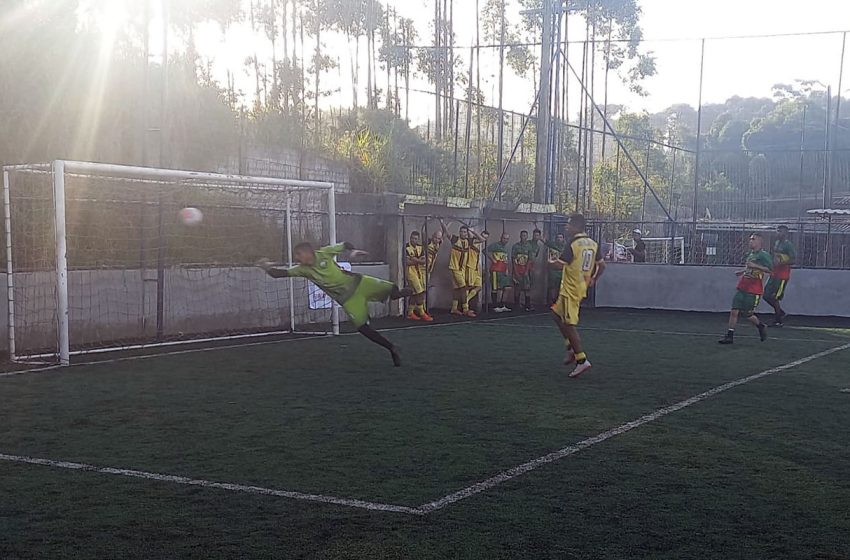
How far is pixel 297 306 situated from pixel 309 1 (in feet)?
37.5

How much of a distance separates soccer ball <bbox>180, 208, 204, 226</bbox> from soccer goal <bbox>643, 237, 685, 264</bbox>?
1199cm

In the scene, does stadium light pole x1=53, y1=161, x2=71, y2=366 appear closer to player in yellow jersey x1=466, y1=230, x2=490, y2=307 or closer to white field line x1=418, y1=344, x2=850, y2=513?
white field line x1=418, y1=344, x2=850, y2=513

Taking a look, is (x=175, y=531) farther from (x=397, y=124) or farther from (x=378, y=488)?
(x=397, y=124)

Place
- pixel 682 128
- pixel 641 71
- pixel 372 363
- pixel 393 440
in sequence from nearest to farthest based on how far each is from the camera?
1. pixel 393 440
2. pixel 372 363
3. pixel 682 128
4. pixel 641 71

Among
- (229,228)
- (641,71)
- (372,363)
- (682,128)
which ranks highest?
(641,71)

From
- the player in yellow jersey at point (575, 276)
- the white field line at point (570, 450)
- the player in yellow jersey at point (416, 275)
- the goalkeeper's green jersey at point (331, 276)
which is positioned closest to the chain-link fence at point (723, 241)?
the player in yellow jersey at point (416, 275)

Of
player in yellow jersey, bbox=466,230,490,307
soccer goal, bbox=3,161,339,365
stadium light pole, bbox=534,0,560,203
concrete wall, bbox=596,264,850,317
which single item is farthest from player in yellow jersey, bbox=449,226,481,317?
stadium light pole, bbox=534,0,560,203

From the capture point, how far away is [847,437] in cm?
803

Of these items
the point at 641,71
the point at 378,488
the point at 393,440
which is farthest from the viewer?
the point at 641,71

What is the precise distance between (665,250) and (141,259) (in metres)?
14.9

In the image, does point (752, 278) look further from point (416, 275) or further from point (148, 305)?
point (148, 305)

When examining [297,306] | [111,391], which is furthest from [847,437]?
[297,306]

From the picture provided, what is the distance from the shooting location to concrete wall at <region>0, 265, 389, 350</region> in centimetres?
1344

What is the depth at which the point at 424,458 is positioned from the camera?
7.13 m
